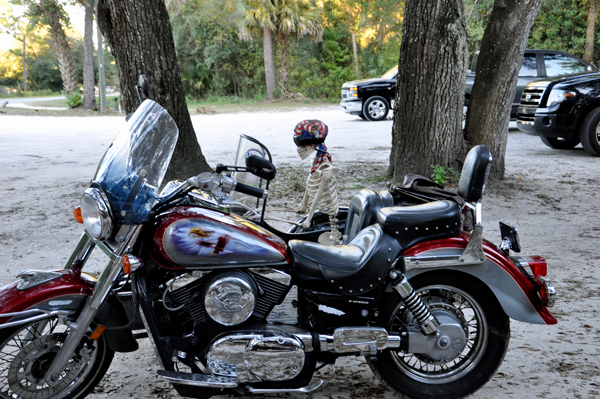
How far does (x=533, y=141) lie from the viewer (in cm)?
1330

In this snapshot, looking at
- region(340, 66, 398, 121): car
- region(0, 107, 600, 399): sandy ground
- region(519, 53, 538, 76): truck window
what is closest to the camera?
region(0, 107, 600, 399): sandy ground

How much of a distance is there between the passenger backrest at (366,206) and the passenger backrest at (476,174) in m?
0.52

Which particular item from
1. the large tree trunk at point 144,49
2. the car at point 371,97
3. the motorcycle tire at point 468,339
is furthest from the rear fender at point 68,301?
the car at point 371,97

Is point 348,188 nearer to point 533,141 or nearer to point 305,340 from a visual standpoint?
point 305,340

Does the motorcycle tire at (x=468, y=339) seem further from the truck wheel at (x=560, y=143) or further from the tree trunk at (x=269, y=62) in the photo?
the tree trunk at (x=269, y=62)

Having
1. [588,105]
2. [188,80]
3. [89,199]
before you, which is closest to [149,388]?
[89,199]

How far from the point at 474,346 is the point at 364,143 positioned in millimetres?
10078

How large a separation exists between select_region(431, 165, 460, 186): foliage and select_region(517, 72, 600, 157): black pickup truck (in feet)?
13.8

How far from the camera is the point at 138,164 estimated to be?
259 centimetres

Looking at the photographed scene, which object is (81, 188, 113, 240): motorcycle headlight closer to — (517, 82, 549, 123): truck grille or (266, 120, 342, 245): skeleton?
(266, 120, 342, 245): skeleton

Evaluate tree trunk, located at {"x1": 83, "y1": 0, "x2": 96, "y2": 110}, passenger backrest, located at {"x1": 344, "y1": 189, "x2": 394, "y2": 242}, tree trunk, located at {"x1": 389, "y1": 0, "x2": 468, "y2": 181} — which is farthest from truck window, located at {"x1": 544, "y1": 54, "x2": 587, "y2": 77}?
tree trunk, located at {"x1": 83, "y1": 0, "x2": 96, "y2": 110}

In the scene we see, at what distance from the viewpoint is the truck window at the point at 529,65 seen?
14234mm

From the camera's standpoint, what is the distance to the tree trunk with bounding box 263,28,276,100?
33.4 metres

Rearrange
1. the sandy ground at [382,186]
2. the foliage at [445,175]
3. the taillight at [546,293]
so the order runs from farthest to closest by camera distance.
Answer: the foliage at [445,175], the sandy ground at [382,186], the taillight at [546,293]
